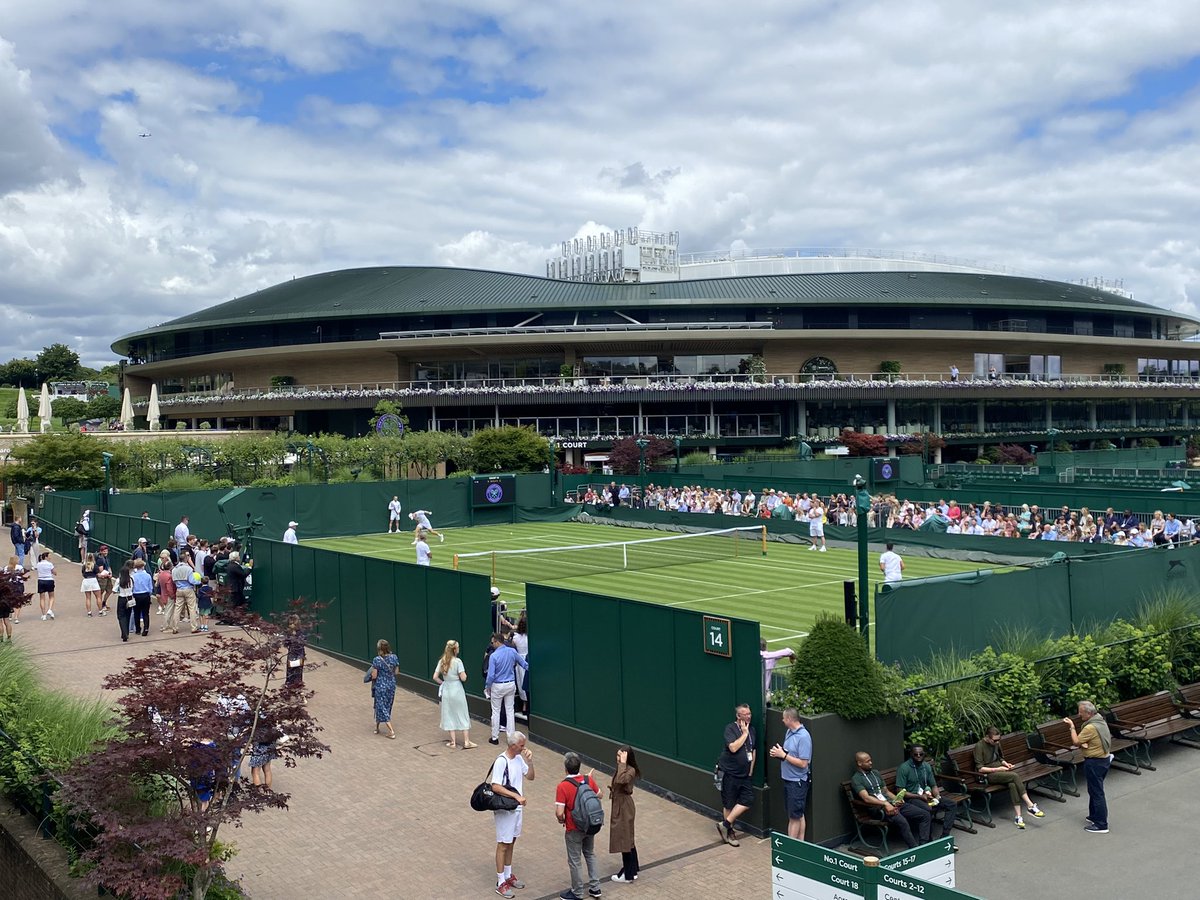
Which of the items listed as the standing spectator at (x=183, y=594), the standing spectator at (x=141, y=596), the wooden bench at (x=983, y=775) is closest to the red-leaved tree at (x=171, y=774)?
the wooden bench at (x=983, y=775)

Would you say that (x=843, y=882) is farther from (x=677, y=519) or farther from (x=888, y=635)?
(x=677, y=519)

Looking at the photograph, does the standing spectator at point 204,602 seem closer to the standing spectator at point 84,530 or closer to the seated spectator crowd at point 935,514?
the standing spectator at point 84,530

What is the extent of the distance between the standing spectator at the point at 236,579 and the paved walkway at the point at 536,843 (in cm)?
924

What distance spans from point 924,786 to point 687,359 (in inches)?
3014

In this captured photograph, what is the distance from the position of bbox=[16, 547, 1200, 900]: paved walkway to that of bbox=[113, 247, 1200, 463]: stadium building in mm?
64760

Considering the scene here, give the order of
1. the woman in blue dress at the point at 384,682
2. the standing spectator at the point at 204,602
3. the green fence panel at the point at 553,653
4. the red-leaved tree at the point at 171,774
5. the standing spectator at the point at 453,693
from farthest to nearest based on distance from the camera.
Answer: the standing spectator at the point at 204,602 < the woman in blue dress at the point at 384,682 < the green fence panel at the point at 553,653 < the standing spectator at the point at 453,693 < the red-leaved tree at the point at 171,774

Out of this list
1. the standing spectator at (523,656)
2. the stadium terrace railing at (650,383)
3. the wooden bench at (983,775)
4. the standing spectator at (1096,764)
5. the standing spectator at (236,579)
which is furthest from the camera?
the stadium terrace railing at (650,383)

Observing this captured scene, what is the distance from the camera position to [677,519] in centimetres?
4369

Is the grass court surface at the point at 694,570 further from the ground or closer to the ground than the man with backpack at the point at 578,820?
closer to the ground

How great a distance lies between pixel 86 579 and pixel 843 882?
24501 mm

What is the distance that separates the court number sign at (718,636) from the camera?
12.8 meters

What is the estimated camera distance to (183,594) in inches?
966

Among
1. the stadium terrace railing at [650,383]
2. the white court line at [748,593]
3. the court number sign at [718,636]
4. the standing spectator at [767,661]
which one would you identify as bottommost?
the white court line at [748,593]

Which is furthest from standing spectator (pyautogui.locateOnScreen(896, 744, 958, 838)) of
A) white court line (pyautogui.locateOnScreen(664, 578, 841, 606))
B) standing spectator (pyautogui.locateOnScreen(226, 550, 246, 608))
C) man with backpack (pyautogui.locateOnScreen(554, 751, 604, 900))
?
standing spectator (pyautogui.locateOnScreen(226, 550, 246, 608))
